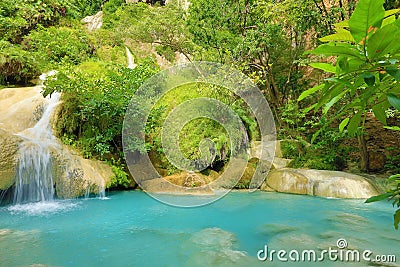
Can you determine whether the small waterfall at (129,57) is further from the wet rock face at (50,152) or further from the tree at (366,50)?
the tree at (366,50)

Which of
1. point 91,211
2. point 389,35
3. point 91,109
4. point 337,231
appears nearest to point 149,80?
point 91,109

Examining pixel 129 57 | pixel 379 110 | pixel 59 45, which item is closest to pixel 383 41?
pixel 379 110

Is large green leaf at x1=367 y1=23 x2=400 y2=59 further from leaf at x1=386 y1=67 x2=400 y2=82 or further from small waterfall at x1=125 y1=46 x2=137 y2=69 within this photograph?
small waterfall at x1=125 y1=46 x2=137 y2=69

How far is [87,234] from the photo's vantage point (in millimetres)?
3309

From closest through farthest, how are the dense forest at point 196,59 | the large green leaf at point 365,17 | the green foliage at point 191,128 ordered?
the large green leaf at point 365,17
the dense forest at point 196,59
the green foliage at point 191,128

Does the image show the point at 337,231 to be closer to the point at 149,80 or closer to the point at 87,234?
the point at 87,234

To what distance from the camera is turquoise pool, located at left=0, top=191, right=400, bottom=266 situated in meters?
2.70
